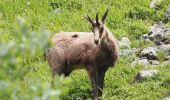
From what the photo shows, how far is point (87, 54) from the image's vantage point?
31.8 feet

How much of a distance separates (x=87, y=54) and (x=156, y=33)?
354 cm

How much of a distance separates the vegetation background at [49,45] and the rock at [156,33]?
0.28 metres

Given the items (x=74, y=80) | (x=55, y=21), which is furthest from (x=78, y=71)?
(x=55, y=21)

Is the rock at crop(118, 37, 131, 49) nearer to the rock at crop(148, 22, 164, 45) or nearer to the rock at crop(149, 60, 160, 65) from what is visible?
the rock at crop(148, 22, 164, 45)

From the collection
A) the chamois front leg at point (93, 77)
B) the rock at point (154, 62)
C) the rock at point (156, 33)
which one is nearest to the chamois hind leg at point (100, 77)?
the chamois front leg at point (93, 77)

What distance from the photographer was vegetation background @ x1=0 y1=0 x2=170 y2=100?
83.7 inches

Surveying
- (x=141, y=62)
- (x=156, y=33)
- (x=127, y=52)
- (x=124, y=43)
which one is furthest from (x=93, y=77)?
(x=156, y=33)

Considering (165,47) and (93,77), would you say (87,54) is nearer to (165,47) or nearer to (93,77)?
(93,77)

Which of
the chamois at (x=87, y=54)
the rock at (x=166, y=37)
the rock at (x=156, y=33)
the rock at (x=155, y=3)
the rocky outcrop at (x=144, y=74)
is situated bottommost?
the rock at (x=155, y=3)

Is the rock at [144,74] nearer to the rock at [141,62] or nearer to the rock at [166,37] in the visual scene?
the rock at [141,62]

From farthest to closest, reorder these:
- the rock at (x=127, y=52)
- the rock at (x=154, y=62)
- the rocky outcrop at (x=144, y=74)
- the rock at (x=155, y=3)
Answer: the rock at (x=155, y=3) < the rock at (x=127, y=52) < the rock at (x=154, y=62) < the rocky outcrop at (x=144, y=74)

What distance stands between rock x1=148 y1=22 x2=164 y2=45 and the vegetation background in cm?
28

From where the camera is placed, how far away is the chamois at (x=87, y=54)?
9.46m

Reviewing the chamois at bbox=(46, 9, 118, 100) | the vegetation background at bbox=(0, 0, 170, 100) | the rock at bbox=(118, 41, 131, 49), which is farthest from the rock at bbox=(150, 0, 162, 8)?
the chamois at bbox=(46, 9, 118, 100)
